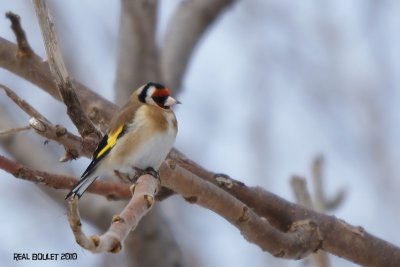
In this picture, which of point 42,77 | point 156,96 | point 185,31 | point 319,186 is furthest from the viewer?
point 185,31

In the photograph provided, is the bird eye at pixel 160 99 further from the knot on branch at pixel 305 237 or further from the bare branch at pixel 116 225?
Answer: the bare branch at pixel 116 225

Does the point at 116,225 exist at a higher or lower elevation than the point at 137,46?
higher

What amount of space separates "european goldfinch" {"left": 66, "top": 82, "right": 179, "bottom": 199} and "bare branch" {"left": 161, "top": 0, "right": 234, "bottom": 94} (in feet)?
4.13

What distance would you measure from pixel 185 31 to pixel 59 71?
2120mm

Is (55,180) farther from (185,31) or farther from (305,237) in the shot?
(185,31)

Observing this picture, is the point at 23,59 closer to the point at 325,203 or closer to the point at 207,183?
the point at 207,183

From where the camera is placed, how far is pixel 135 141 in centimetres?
267

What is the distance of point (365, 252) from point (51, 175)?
3.76ft

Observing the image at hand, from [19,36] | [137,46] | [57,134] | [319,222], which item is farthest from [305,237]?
[137,46]

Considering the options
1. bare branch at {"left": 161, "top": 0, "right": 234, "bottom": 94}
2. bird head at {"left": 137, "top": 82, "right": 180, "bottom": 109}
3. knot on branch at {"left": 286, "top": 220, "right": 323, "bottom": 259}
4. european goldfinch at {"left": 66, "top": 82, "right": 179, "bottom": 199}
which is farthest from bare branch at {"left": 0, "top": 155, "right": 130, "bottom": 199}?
bare branch at {"left": 161, "top": 0, "right": 234, "bottom": 94}

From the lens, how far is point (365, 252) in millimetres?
2635

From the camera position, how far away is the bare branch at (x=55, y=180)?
2057mm

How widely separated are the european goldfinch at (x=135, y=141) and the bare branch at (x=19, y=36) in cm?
41

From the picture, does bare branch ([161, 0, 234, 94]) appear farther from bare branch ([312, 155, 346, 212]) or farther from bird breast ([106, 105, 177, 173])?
bird breast ([106, 105, 177, 173])
